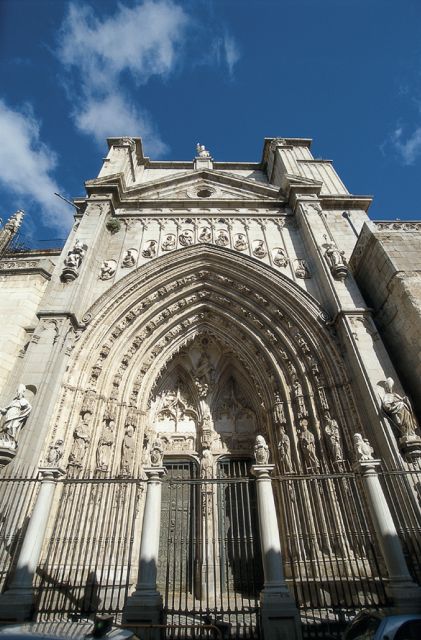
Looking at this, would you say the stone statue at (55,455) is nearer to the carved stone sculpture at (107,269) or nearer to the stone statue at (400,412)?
the carved stone sculpture at (107,269)

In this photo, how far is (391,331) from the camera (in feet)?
25.3

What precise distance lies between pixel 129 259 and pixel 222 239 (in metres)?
3.20

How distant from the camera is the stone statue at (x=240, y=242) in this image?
10.9 meters

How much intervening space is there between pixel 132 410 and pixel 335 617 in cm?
557

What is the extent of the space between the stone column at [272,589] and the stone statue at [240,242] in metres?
7.54

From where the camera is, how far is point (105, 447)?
286 inches

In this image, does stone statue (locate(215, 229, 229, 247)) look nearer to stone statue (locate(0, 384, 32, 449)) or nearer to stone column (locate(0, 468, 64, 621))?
stone statue (locate(0, 384, 32, 449))

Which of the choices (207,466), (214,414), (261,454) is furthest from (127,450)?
(261,454)

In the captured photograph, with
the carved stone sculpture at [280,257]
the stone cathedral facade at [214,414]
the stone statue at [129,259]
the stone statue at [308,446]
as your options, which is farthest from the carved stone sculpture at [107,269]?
the stone statue at [308,446]

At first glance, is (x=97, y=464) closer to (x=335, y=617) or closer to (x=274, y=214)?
(x=335, y=617)

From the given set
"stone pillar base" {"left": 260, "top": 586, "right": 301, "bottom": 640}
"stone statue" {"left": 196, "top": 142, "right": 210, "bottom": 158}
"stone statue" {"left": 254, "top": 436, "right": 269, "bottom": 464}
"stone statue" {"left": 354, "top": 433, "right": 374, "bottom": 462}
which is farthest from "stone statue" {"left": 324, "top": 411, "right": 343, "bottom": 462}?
"stone statue" {"left": 196, "top": 142, "right": 210, "bottom": 158}

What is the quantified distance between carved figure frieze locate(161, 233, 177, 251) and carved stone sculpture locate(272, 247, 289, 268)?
11.0 feet

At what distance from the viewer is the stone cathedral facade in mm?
4855

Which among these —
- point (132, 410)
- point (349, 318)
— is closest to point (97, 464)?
point (132, 410)
